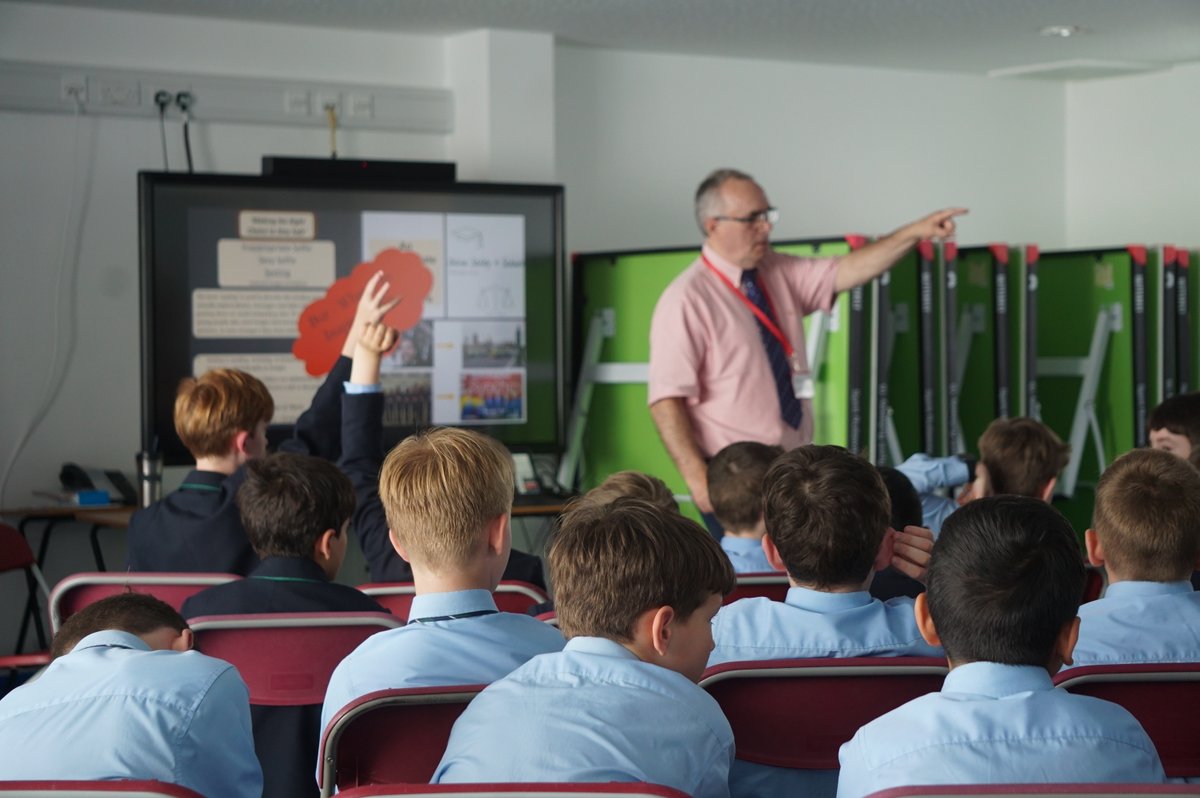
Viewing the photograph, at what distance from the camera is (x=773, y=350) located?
177 inches

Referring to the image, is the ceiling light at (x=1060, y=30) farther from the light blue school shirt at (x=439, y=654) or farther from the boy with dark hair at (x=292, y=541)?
the light blue school shirt at (x=439, y=654)

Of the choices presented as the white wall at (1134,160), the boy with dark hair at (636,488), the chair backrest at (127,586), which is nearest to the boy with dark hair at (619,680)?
the boy with dark hair at (636,488)

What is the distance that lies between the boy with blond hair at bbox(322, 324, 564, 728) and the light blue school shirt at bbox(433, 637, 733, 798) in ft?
0.97

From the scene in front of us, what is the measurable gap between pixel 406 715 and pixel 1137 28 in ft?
17.8

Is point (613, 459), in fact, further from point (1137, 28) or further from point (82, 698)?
point (82, 698)

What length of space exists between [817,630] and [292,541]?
1089 millimetres

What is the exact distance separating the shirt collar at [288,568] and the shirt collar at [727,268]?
232 centimetres

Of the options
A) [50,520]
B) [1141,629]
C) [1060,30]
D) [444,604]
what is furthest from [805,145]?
[444,604]

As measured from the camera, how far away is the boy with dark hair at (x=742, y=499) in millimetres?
2990

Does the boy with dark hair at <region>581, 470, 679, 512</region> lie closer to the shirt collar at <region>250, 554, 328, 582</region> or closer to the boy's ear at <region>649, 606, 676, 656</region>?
the shirt collar at <region>250, 554, 328, 582</region>

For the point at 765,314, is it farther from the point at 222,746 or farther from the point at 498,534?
the point at 222,746

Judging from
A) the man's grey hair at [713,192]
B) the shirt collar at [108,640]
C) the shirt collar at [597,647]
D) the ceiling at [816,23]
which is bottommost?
the shirt collar at [108,640]

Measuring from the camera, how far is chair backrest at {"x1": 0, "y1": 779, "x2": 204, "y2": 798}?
4.05 ft

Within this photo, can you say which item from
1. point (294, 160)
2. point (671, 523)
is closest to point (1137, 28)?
point (294, 160)
